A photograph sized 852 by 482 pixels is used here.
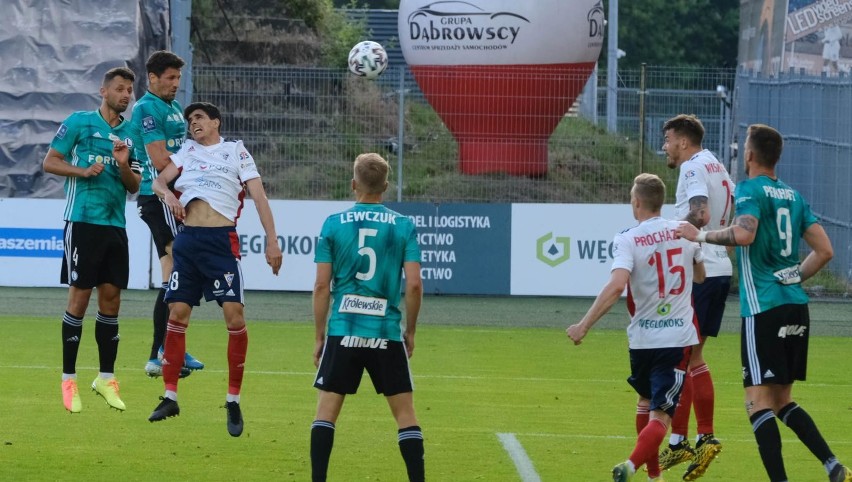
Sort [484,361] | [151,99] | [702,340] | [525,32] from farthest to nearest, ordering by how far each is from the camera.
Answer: [525,32], [484,361], [151,99], [702,340]

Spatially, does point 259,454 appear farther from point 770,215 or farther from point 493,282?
point 493,282

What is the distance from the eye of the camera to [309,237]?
20234 mm

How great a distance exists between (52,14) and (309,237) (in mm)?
9215

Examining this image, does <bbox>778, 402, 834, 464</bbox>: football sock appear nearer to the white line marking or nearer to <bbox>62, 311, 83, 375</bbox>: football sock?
the white line marking

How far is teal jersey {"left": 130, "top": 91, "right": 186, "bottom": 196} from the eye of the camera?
34.8ft

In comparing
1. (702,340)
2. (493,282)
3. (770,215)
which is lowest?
(493,282)

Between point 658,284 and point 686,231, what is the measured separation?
38cm

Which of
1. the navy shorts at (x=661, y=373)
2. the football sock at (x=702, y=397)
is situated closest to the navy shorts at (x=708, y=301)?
the football sock at (x=702, y=397)

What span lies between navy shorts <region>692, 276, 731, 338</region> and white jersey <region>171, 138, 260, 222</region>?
9.92ft

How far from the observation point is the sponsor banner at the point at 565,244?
2008 centimetres

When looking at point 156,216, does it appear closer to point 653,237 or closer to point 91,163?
point 91,163

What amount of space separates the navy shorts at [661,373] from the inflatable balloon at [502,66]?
1437 centimetres

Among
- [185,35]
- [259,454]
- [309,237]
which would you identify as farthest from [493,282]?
[259,454]

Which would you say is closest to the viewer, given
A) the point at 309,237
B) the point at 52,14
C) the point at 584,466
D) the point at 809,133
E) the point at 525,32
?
the point at 584,466
